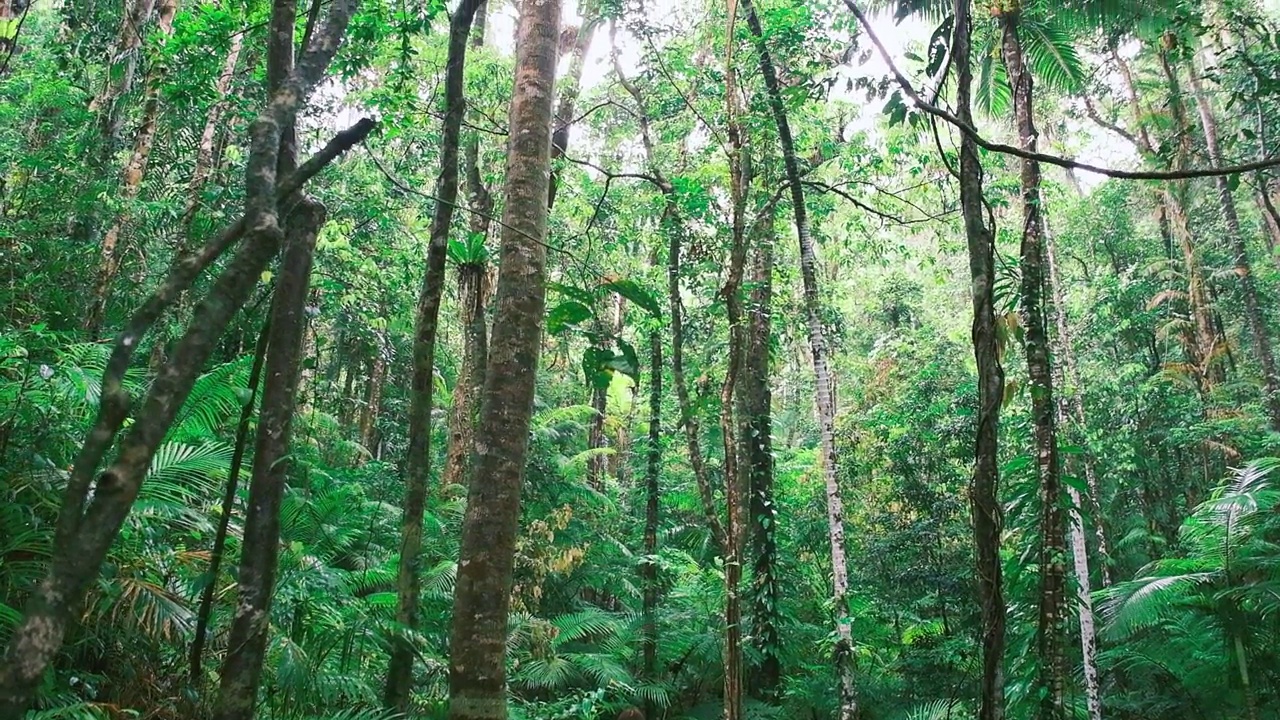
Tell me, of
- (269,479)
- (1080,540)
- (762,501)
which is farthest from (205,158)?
(1080,540)

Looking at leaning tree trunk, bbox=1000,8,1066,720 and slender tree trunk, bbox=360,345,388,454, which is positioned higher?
slender tree trunk, bbox=360,345,388,454

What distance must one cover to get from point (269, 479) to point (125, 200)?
6153 millimetres

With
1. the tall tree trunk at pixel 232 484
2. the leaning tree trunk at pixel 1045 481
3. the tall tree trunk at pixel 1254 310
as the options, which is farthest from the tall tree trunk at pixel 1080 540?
the tall tree trunk at pixel 232 484

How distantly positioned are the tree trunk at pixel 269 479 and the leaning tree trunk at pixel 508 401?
0.70m

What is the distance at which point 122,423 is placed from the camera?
1891 mm

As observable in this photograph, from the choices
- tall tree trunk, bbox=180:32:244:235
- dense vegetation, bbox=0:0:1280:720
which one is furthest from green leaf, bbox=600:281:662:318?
tall tree trunk, bbox=180:32:244:235

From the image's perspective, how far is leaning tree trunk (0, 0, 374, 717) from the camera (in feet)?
5.00

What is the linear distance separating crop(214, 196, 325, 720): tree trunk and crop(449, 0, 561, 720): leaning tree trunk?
700mm

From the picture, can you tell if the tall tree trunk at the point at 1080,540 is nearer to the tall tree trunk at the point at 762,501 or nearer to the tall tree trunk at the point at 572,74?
the tall tree trunk at the point at 762,501

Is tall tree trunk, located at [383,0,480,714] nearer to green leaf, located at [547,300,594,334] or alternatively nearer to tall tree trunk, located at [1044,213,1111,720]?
green leaf, located at [547,300,594,334]

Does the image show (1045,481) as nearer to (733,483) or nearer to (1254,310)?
(733,483)

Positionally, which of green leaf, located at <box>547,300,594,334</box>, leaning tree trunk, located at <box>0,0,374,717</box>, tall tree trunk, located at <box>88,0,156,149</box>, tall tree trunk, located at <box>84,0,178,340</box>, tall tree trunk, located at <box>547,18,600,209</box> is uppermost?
tall tree trunk, located at <box>547,18,600,209</box>

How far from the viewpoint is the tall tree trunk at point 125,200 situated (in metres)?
7.19

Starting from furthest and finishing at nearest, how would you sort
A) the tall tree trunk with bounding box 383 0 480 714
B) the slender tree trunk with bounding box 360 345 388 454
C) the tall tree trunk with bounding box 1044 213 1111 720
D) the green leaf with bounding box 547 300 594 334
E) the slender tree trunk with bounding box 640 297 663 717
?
1. the slender tree trunk with bounding box 360 345 388 454
2. the slender tree trunk with bounding box 640 297 663 717
3. the tall tree trunk with bounding box 1044 213 1111 720
4. the tall tree trunk with bounding box 383 0 480 714
5. the green leaf with bounding box 547 300 594 334
